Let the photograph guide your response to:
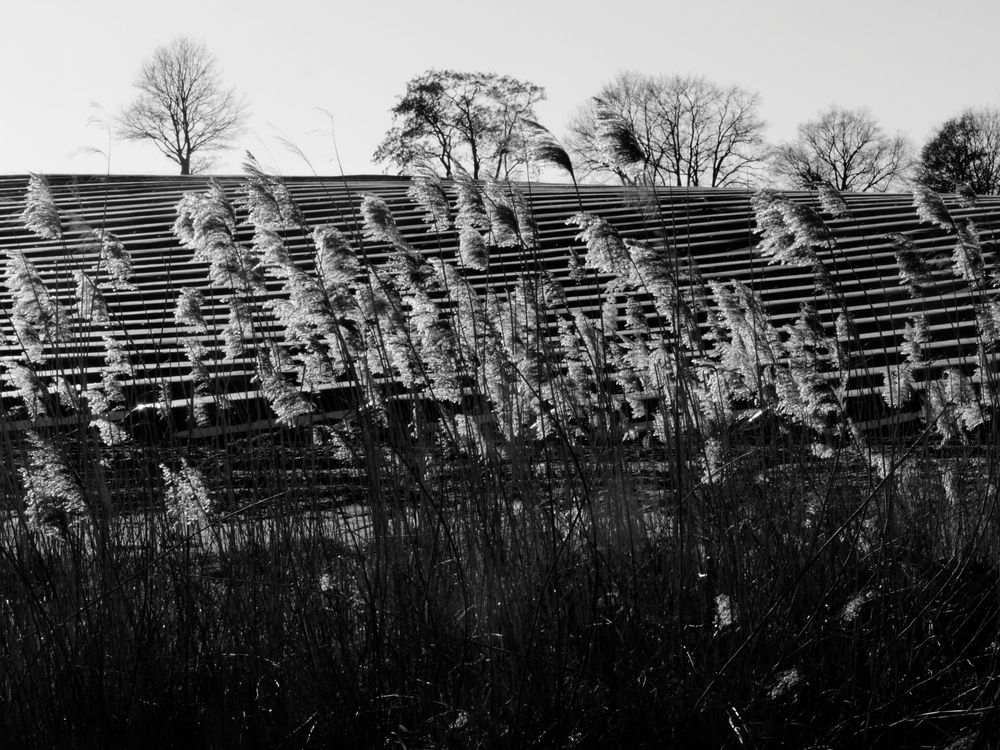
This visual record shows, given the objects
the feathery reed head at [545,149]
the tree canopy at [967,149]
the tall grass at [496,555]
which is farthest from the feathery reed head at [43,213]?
the tree canopy at [967,149]

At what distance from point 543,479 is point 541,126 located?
98 cm

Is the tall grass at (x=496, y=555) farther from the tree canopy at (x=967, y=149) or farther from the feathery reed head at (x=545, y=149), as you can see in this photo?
the tree canopy at (x=967, y=149)

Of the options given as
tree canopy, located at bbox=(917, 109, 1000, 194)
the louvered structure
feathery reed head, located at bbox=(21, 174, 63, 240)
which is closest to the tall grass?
feathery reed head, located at bbox=(21, 174, 63, 240)

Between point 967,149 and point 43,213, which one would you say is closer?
point 43,213

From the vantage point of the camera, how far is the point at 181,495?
266 cm

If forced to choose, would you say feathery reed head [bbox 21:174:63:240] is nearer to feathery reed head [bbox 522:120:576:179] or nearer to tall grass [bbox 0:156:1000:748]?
tall grass [bbox 0:156:1000:748]

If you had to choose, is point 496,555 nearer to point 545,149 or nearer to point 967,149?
point 545,149

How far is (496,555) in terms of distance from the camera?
7.83 ft

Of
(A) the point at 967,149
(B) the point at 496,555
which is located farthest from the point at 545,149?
(A) the point at 967,149

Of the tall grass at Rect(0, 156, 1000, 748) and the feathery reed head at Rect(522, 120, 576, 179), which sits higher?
the feathery reed head at Rect(522, 120, 576, 179)

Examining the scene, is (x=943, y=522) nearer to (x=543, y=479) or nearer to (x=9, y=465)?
(x=543, y=479)

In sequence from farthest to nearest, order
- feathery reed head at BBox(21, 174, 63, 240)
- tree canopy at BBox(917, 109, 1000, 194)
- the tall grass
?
tree canopy at BBox(917, 109, 1000, 194)
feathery reed head at BBox(21, 174, 63, 240)
the tall grass

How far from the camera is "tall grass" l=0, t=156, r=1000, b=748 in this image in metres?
2.23

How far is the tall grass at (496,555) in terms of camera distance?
7.30ft
